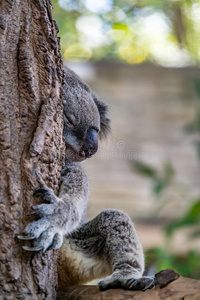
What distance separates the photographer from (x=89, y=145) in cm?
297

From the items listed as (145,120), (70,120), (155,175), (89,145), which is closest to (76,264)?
(89,145)

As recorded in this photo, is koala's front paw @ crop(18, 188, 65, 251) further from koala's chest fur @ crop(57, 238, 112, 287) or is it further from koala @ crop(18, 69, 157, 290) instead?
koala's chest fur @ crop(57, 238, 112, 287)

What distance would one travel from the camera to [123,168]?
9.92 m

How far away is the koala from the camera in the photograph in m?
2.57

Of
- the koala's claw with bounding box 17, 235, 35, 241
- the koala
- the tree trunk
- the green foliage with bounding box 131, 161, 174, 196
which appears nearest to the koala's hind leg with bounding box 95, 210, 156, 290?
the koala

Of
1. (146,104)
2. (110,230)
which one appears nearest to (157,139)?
(146,104)

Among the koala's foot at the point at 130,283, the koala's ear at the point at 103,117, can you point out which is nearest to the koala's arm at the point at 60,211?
the koala's foot at the point at 130,283

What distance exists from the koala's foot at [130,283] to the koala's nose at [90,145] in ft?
2.51

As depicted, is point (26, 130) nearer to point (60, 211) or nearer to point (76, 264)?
point (60, 211)

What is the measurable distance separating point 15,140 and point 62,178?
1.81ft

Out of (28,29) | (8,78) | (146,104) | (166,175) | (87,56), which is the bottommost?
(8,78)

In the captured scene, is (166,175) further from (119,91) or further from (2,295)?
(2,295)

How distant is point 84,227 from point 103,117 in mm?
911

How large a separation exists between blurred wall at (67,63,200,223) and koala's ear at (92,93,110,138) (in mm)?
5786
